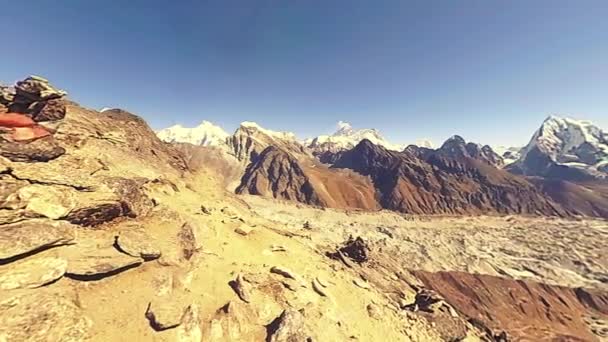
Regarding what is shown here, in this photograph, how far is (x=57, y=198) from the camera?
50.6 ft

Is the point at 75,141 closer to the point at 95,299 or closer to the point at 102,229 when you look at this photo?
the point at 102,229

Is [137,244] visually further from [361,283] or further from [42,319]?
[361,283]

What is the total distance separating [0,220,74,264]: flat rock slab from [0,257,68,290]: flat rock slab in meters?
0.41

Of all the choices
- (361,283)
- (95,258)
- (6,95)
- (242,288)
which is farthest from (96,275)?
(361,283)

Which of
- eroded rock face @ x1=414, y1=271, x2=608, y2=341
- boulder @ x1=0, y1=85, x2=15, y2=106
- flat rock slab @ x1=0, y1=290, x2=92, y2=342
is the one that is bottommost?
eroded rock face @ x1=414, y1=271, x2=608, y2=341

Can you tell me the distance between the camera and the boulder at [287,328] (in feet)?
50.5

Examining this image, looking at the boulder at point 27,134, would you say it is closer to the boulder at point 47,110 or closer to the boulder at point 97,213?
the boulder at point 47,110

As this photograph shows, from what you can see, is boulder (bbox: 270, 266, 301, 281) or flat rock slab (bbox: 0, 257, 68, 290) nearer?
flat rock slab (bbox: 0, 257, 68, 290)

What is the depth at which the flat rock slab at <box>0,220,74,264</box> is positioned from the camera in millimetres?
12375

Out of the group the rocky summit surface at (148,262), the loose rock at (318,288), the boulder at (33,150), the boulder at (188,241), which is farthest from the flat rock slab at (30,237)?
the loose rock at (318,288)

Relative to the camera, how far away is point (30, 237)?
43.1ft

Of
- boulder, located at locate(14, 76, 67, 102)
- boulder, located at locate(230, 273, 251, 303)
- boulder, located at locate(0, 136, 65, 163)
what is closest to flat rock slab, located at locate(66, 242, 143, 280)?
boulder, located at locate(230, 273, 251, 303)

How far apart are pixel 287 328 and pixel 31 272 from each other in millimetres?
11452

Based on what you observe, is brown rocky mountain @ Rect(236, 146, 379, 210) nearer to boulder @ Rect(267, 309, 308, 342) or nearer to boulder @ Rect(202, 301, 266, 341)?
boulder @ Rect(267, 309, 308, 342)
